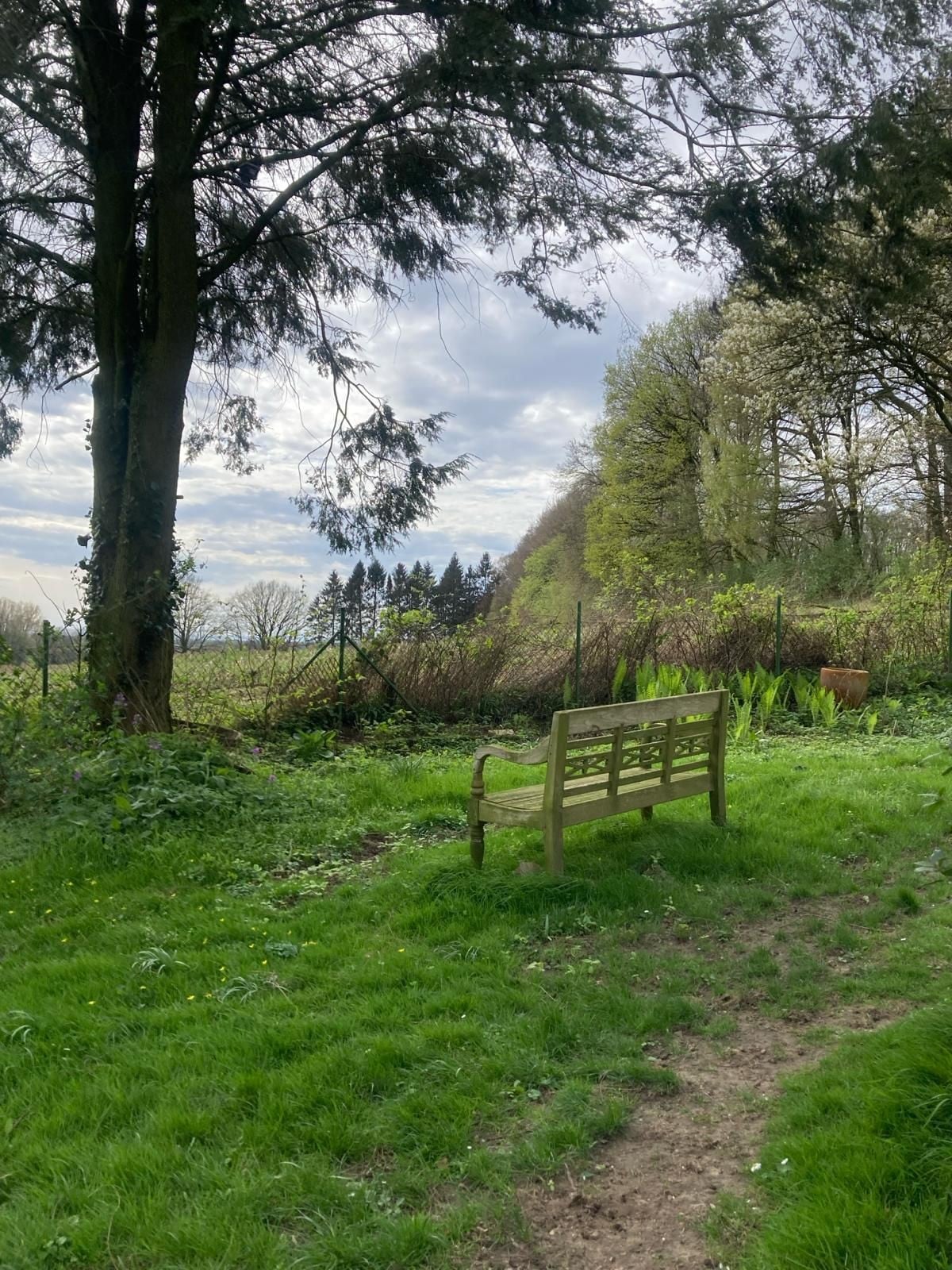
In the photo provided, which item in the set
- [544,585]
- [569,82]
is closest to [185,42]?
[569,82]

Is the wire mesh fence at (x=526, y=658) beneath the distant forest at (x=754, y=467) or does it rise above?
beneath

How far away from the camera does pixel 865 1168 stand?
2.15 m

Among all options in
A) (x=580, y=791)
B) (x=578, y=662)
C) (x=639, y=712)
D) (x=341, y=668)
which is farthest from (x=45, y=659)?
(x=578, y=662)

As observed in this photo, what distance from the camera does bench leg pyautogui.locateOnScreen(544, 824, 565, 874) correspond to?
457cm

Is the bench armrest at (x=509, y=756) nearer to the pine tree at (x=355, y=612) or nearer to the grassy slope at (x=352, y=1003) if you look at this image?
the grassy slope at (x=352, y=1003)

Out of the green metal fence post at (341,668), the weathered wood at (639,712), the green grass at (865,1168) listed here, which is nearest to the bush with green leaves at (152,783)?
A: the weathered wood at (639,712)

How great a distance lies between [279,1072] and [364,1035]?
333 mm

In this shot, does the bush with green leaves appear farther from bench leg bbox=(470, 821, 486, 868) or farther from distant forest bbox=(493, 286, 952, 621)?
distant forest bbox=(493, 286, 952, 621)

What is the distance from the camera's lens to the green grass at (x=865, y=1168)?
1.94 metres

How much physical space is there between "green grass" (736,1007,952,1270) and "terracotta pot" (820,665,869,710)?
998 centimetres

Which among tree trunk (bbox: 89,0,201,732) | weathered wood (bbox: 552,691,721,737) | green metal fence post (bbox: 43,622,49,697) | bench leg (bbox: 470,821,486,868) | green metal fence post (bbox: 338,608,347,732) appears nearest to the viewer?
weathered wood (bbox: 552,691,721,737)

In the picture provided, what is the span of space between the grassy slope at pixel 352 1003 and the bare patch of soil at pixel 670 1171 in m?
0.10

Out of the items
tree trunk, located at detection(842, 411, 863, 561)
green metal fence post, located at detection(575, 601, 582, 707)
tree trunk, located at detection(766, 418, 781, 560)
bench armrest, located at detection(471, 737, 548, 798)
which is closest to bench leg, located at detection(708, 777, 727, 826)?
bench armrest, located at detection(471, 737, 548, 798)

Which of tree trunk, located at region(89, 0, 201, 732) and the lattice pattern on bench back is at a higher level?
tree trunk, located at region(89, 0, 201, 732)
